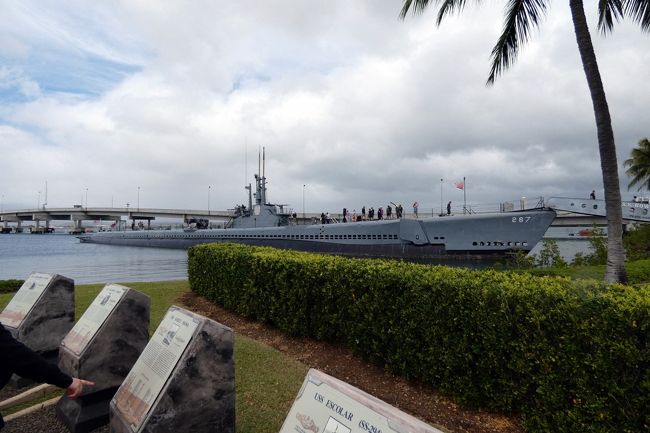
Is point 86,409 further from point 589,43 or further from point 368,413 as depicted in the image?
point 589,43

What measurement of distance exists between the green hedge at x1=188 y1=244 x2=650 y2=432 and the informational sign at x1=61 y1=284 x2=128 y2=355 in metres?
2.76

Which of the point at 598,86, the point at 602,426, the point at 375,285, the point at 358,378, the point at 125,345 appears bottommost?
the point at 358,378

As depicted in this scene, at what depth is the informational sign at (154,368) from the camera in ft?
8.64

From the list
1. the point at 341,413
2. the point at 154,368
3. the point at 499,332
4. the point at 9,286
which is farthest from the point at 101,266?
the point at 341,413

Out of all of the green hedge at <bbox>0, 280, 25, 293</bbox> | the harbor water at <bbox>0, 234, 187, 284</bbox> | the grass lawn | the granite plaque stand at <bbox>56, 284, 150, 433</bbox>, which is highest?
the granite plaque stand at <bbox>56, 284, 150, 433</bbox>

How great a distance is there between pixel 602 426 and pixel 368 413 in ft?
8.95

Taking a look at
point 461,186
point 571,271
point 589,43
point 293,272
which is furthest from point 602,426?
point 461,186

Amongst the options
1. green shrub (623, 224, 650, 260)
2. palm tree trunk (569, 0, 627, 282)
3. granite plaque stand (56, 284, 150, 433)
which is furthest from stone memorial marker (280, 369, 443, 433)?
green shrub (623, 224, 650, 260)

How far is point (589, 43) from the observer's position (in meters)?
7.30

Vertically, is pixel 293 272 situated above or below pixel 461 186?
below

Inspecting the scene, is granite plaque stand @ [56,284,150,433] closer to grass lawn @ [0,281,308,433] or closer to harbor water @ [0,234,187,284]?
grass lawn @ [0,281,308,433]

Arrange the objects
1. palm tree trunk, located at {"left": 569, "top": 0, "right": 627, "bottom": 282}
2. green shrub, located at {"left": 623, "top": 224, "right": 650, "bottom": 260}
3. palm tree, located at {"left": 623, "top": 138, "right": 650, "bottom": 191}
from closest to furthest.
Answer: palm tree trunk, located at {"left": 569, "top": 0, "right": 627, "bottom": 282} < green shrub, located at {"left": 623, "top": 224, "right": 650, "bottom": 260} < palm tree, located at {"left": 623, "top": 138, "right": 650, "bottom": 191}

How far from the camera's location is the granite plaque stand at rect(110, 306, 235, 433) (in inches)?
102

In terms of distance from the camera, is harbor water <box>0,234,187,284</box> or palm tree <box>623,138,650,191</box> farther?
palm tree <box>623,138,650,191</box>
